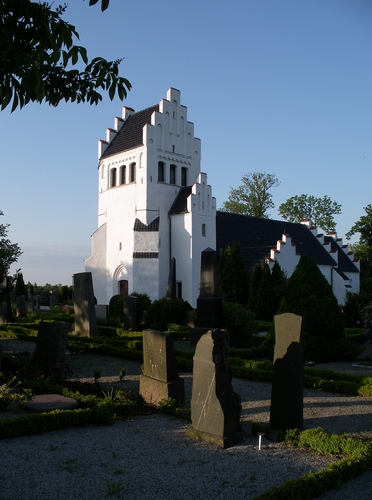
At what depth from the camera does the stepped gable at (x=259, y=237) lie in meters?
33.0

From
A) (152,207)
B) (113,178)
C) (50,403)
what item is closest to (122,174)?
(113,178)

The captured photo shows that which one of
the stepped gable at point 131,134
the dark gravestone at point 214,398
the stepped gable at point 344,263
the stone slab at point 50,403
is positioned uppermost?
the stepped gable at point 131,134

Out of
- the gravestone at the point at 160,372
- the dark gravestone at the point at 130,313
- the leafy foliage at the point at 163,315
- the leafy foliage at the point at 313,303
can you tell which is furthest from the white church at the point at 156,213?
the gravestone at the point at 160,372

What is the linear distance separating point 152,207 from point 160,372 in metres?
23.4

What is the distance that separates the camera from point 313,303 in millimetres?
12703

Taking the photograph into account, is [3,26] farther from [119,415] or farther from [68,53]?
[119,415]

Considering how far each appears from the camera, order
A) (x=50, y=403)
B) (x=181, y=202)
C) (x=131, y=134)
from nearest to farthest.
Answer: (x=50, y=403)
(x=181, y=202)
(x=131, y=134)

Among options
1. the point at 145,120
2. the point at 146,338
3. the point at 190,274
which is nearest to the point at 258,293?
the point at 190,274

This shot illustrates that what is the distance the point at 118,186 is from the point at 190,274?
7928 millimetres

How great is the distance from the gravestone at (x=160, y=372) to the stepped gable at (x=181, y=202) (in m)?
22.8

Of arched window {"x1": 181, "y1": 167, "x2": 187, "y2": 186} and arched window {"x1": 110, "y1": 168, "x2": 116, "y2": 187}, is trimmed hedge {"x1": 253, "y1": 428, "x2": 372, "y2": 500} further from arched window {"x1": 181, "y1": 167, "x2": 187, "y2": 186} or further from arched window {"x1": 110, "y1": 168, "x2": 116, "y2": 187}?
arched window {"x1": 110, "y1": 168, "x2": 116, "y2": 187}

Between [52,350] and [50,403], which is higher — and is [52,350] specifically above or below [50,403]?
above

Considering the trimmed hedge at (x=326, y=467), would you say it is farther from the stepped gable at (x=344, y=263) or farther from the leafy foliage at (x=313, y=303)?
the stepped gable at (x=344, y=263)

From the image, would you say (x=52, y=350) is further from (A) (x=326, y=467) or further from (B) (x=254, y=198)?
(B) (x=254, y=198)
